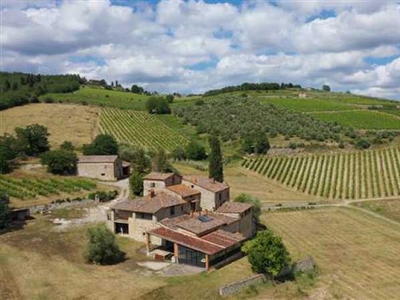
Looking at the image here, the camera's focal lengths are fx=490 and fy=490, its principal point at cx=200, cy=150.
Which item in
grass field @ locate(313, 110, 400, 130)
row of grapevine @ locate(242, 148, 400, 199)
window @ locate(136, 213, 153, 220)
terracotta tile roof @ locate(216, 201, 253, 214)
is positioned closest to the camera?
window @ locate(136, 213, 153, 220)

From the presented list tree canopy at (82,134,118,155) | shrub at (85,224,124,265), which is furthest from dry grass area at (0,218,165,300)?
tree canopy at (82,134,118,155)

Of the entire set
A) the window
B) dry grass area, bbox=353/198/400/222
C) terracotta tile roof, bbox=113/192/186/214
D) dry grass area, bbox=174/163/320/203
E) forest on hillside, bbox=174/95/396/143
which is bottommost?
dry grass area, bbox=353/198/400/222

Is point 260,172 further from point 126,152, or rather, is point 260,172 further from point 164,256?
point 164,256

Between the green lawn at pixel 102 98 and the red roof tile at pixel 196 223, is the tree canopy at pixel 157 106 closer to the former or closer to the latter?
the green lawn at pixel 102 98

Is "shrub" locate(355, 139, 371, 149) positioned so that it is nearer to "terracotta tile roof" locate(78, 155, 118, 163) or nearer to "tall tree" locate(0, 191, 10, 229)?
"terracotta tile roof" locate(78, 155, 118, 163)

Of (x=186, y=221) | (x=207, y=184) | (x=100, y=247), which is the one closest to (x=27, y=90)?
(x=207, y=184)

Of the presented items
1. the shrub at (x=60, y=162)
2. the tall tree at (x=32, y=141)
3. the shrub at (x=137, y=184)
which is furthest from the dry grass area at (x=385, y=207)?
the tall tree at (x=32, y=141)

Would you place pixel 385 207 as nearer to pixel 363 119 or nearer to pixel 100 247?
pixel 100 247
